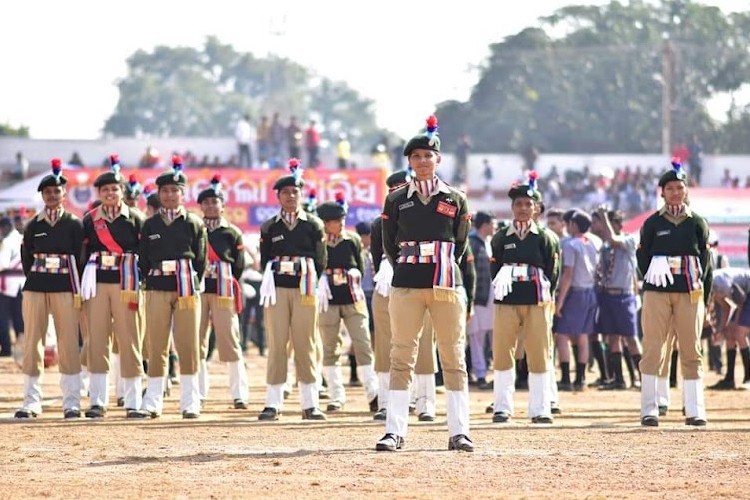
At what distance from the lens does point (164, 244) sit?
56.6 ft

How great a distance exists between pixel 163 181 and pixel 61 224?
111 centimetres

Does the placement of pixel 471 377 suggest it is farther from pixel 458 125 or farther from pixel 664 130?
pixel 458 125

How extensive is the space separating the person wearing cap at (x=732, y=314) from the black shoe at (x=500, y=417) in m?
6.37

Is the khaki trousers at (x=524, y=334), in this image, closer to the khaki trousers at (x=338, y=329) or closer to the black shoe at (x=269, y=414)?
the black shoe at (x=269, y=414)

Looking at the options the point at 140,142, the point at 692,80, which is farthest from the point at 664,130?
the point at 140,142

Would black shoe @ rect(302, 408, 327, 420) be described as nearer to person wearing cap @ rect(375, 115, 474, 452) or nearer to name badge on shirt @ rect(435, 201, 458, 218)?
person wearing cap @ rect(375, 115, 474, 452)

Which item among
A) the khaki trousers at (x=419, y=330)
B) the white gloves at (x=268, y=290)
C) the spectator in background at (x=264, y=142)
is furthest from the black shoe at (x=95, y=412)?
the spectator in background at (x=264, y=142)

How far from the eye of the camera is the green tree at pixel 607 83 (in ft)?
275

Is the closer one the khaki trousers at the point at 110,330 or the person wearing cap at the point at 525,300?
the person wearing cap at the point at 525,300

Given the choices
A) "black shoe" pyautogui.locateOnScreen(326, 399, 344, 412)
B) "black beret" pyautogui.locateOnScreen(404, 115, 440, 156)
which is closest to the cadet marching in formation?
"black shoe" pyautogui.locateOnScreen(326, 399, 344, 412)

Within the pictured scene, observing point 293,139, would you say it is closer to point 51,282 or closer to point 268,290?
point 51,282

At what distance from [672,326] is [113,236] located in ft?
18.6

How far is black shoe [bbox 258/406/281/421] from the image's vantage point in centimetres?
1742

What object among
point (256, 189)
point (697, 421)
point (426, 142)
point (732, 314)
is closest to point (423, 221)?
point (426, 142)
